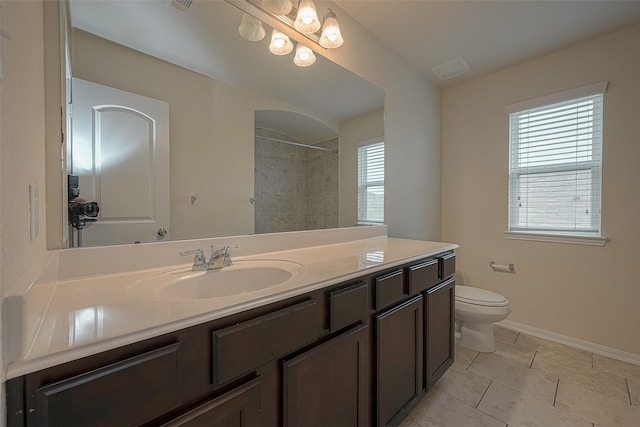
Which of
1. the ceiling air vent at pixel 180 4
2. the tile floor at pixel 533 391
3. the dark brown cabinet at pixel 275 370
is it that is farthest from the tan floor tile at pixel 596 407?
the ceiling air vent at pixel 180 4

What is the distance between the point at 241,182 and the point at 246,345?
0.85 m

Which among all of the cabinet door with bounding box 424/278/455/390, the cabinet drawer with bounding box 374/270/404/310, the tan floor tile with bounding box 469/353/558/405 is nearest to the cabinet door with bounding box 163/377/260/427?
the cabinet drawer with bounding box 374/270/404/310

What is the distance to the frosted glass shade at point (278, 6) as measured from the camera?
1421mm

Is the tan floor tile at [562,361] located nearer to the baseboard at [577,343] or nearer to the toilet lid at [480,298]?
the baseboard at [577,343]

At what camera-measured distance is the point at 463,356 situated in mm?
2057

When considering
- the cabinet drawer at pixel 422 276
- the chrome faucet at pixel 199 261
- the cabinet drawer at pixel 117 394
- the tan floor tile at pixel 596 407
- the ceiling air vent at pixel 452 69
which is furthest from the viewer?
the ceiling air vent at pixel 452 69

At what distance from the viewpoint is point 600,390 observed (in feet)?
5.47

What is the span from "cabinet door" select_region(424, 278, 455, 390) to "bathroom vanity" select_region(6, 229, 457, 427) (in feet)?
0.05

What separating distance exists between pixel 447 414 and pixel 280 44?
2254 mm

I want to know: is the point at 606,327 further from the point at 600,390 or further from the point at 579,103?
the point at 579,103

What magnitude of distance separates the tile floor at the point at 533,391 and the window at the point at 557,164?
988mm

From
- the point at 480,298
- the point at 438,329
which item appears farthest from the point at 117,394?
the point at 480,298

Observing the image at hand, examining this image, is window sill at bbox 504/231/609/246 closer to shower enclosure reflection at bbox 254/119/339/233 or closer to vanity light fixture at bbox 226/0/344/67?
shower enclosure reflection at bbox 254/119/339/233

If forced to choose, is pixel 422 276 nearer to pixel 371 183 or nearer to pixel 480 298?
pixel 371 183
